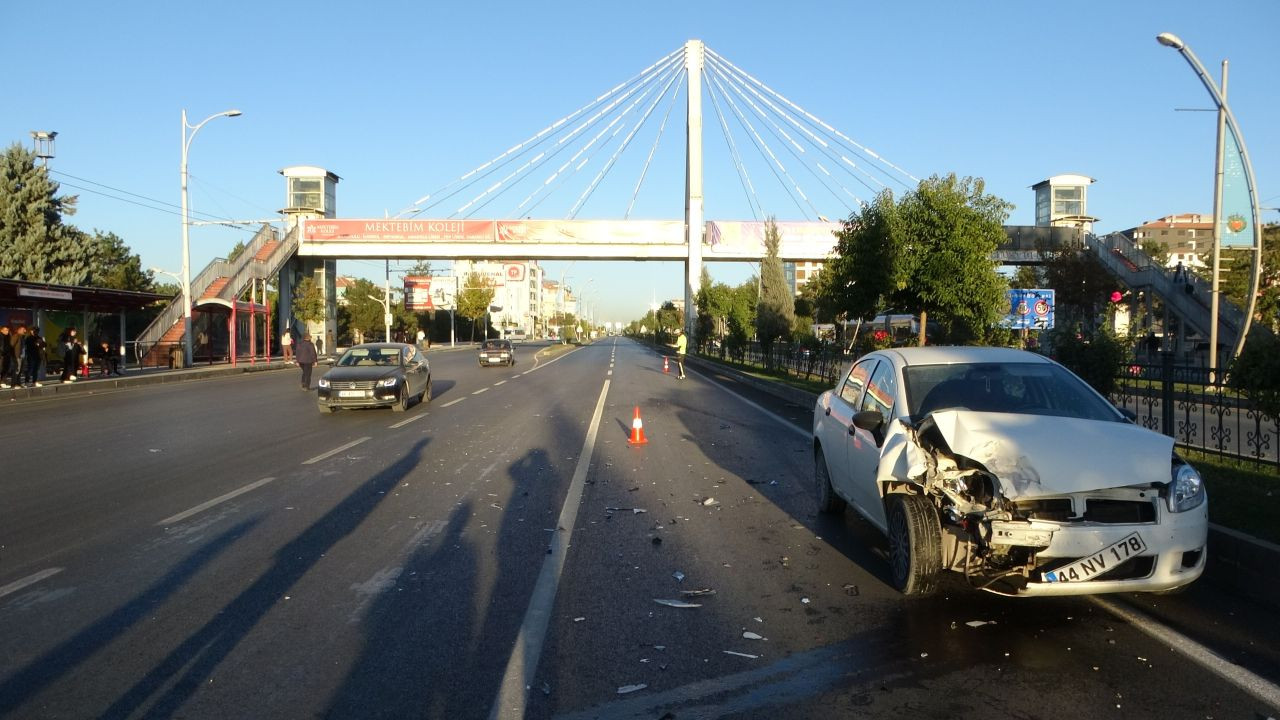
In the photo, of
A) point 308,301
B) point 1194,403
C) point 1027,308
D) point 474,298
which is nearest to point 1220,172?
point 1027,308

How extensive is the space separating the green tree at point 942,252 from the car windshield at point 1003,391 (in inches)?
501

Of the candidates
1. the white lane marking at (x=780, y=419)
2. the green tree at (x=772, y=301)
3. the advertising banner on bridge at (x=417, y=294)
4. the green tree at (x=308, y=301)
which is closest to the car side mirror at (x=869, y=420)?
the white lane marking at (x=780, y=419)

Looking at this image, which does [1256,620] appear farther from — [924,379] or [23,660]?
[23,660]

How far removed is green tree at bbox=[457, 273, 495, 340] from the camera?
109m

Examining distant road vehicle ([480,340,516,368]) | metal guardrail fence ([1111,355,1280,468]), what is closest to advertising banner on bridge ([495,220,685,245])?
distant road vehicle ([480,340,516,368])

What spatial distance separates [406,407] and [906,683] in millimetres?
17195

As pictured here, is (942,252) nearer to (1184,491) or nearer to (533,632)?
(1184,491)

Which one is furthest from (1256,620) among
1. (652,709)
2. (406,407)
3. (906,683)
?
(406,407)

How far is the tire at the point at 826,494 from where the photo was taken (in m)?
8.42

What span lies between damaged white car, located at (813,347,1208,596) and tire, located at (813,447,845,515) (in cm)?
160

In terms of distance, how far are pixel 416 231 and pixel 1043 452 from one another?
4919 cm

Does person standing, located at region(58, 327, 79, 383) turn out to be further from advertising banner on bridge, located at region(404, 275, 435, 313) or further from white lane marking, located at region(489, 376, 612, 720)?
advertising banner on bridge, located at region(404, 275, 435, 313)

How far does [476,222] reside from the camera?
5100 cm

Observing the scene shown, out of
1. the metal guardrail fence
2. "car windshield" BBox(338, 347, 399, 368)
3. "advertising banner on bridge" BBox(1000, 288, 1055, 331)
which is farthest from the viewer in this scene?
"advertising banner on bridge" BBox(1000, 288, 1055, 331)
